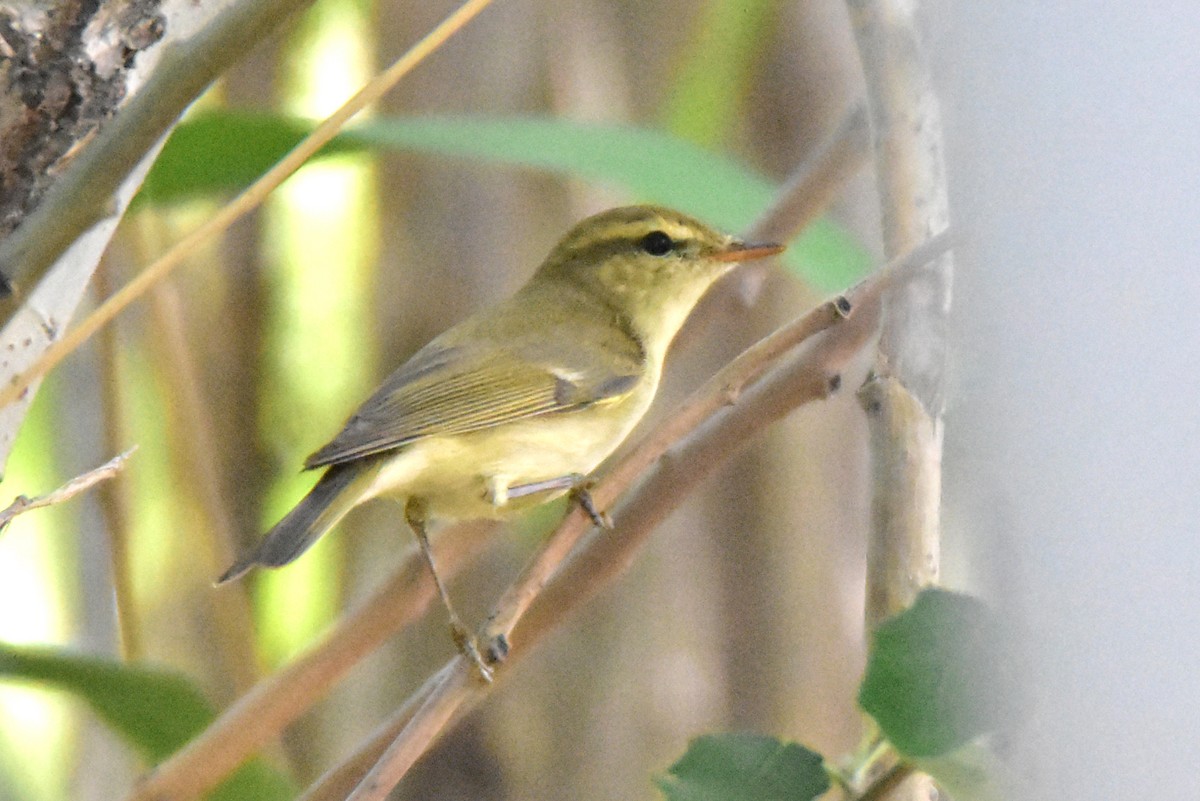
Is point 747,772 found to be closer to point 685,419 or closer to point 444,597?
→ point 685,419

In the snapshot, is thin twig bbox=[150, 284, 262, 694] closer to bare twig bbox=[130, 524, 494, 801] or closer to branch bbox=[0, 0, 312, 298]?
bare twig bbox=[130, 524, 494, 801]

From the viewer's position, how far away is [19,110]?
799 mm

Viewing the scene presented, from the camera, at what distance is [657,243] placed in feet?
5.34

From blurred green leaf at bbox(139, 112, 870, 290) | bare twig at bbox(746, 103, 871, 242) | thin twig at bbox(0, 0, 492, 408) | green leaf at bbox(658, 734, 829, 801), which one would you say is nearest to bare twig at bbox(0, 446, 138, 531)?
thin twig at bbox(0, 0, 492, 408)

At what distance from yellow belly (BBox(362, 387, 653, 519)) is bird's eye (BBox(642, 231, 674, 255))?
0.92ft

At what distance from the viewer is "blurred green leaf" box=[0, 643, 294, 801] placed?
95 cm

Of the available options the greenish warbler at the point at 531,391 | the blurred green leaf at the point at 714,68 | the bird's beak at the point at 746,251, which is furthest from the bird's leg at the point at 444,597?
the blurred green leaf at the point at 714,68

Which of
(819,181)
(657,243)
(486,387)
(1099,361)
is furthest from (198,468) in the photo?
(1099,361)

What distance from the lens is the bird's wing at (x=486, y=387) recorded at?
4.16 ft

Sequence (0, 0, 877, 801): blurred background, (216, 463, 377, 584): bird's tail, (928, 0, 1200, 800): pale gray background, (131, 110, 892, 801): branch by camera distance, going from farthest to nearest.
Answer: (0, 0, 877, 801): blurred background, (216, 463, 377, 584): bird's tail, (131, 110, 892, 801): branch, (928, 0, 1200, 800): pale gray background

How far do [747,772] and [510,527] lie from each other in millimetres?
1443

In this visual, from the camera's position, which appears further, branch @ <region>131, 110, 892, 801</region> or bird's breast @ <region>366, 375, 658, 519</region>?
bird's breast @ <region>366, 375, 658, 519</region>

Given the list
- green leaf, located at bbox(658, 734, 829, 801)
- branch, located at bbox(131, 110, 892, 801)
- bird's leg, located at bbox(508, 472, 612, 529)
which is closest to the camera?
green leaf, located at bbox(658, 734, 829, 801)

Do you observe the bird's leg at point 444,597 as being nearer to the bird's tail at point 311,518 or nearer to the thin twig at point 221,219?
the bird's tail at point 311,518
